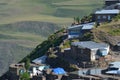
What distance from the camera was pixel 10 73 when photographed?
55562mm

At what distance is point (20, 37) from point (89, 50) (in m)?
112

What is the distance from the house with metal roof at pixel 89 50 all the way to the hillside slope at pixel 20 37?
73185mm

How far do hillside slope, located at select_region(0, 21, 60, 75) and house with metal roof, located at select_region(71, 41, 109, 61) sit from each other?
73185 millimetres

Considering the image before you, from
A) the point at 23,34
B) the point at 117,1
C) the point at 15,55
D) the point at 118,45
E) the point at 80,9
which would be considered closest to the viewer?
the point at 118,45

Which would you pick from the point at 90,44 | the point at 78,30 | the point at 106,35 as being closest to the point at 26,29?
the point at 78,30

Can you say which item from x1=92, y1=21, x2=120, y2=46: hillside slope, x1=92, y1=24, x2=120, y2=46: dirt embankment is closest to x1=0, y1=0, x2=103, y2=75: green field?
x1=92, y1=21, x2=120, y2=46: hillside slope

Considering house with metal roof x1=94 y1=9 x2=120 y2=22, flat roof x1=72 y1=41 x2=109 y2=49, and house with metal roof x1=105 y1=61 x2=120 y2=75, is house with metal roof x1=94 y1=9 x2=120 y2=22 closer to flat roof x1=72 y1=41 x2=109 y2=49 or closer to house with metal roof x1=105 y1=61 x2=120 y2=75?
flat roof x1=72 y1=41 x2=109 y2=49

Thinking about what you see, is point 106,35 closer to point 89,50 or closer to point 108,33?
point 108,33

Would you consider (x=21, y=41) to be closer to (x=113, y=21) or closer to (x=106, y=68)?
(x=113, y=21)

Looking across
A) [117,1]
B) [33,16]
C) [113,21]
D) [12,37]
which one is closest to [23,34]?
[12,37]

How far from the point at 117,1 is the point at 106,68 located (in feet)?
72.8

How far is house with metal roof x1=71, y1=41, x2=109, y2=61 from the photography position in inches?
2014

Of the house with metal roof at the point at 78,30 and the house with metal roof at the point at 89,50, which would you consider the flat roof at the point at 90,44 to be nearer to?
the house with metal roof at the point at 89,50

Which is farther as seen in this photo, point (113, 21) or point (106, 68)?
point (113, 21)
